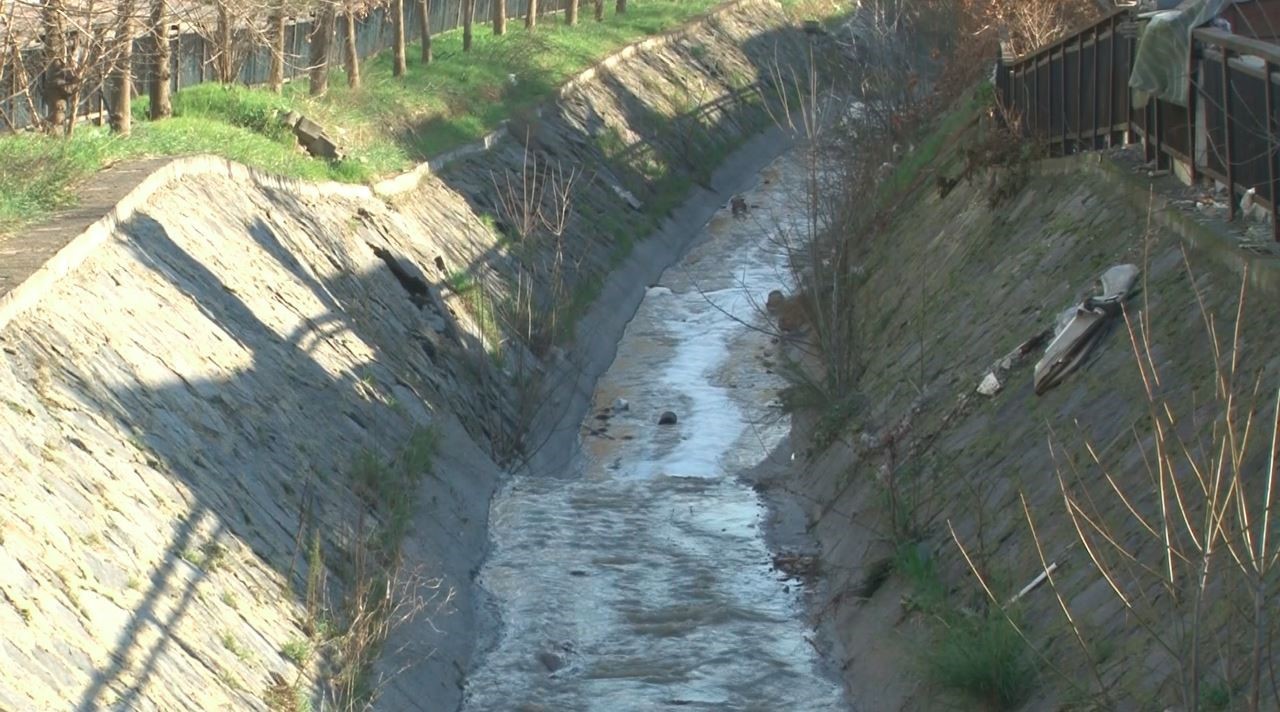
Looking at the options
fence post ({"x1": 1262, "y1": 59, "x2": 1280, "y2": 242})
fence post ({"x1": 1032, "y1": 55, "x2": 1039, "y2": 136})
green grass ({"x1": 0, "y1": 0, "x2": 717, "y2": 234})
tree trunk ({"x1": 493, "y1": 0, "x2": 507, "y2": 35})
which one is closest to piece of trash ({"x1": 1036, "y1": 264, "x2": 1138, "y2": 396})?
Answer: fence post ({"x1": 1262, "y1": 59, "x2": 1280, "y2": 242})

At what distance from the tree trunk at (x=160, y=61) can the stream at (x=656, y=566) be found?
23.1ft

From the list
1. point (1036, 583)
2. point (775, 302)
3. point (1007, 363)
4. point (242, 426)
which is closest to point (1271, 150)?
point (1036, 583)

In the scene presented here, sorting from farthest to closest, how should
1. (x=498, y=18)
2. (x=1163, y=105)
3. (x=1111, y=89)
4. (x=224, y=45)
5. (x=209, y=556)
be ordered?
(x=498, y=18) → (x=224, y=45) → (x=1111, y=89) → (x=1163, y=105) → (x=209, y=556)

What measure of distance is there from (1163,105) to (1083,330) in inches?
135

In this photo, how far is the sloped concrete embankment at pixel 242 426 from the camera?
1114 cm

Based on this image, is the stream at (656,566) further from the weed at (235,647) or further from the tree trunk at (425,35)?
the tree trunk at (425,35)

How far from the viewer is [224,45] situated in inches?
1089

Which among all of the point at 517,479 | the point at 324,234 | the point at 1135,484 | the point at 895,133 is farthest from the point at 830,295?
the point at 1135,484

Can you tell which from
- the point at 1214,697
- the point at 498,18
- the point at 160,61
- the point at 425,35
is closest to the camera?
the point at 1214,697

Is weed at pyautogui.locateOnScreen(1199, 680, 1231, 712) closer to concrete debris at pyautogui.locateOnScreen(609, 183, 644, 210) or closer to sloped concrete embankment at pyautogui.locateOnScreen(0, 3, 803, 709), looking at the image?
sloped concrete embankment at pyautogui.locateOnScreen(0, 3, 803, 709)

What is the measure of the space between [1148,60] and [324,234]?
10.2 meters

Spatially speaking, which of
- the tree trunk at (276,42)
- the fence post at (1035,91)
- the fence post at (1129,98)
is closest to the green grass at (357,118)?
the tree trunk at (276,42)

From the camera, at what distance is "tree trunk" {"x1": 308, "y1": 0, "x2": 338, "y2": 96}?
3169 cm

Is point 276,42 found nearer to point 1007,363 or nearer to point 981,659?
point 1007,363
